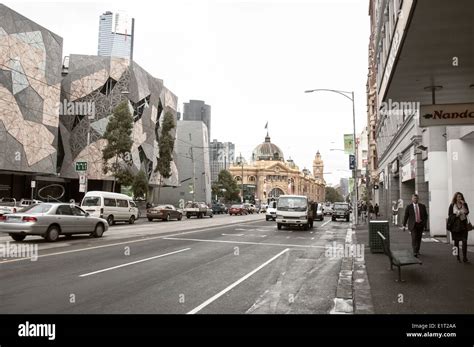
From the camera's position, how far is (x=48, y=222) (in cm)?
1574

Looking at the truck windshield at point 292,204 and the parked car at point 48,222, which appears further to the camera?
the truck windshield at point 292,204

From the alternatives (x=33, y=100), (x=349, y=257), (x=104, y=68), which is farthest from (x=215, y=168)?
(x=349, y=257)

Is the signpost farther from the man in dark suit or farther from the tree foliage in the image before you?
the man in dark suit

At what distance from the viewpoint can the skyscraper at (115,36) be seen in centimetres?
13925

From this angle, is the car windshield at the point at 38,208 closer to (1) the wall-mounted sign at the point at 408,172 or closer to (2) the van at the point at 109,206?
(2) the van at the point at 109,206

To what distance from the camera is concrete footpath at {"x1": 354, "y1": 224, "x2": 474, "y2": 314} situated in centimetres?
673

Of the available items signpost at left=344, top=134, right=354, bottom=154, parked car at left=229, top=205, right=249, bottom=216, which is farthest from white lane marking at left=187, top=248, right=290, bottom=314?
parked car at left=229, top=205, right=249, bottom=216

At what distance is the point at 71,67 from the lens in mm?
51750

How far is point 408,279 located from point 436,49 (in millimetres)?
4712

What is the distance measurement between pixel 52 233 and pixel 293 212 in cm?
1500

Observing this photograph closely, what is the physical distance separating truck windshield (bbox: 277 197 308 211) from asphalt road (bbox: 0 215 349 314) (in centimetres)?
1163

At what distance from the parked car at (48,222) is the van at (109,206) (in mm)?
9125

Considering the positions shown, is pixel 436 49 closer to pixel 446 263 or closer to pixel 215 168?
pixel 446 263

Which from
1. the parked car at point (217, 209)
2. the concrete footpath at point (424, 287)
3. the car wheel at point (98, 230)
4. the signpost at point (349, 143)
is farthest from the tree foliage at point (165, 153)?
the concrete footpath at point (424, 287)
